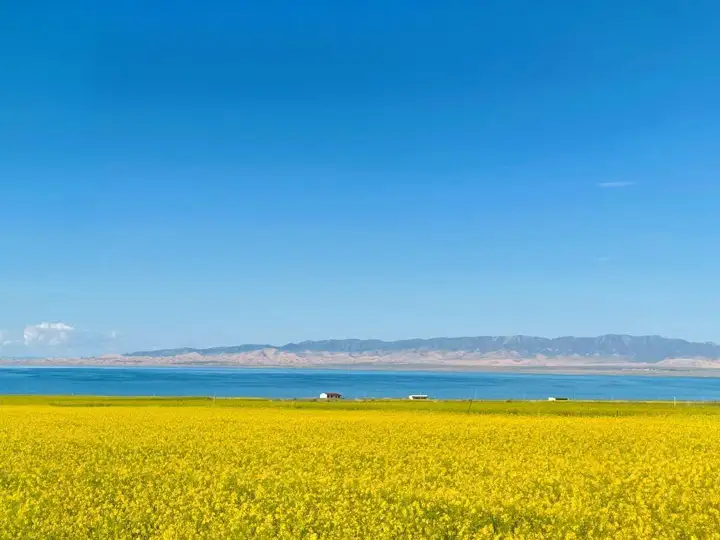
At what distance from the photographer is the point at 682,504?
644 inches

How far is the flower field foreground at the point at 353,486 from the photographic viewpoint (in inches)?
589

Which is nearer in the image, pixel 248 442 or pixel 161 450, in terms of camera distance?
pixel 161 450

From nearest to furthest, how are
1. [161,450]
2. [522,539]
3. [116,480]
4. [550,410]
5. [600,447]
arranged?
[522,539] → [116,480] → [161,450] → [600,447] → [550,410]

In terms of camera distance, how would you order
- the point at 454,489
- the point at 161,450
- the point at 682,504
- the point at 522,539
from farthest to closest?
the point at 161,450, the point at 454,489, the point at 682,504, the point at 522,539

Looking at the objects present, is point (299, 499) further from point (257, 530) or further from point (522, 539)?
point (522, 539)

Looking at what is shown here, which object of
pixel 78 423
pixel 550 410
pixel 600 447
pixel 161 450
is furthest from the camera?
pixel 550 410

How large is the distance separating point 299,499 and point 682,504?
9.32 meters

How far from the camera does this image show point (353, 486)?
18047 millimetres

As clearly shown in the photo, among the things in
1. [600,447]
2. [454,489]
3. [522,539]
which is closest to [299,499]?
[454,489]

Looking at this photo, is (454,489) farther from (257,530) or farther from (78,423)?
(78,423)

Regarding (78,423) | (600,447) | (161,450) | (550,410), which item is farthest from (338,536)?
(550,410)

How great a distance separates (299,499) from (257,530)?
2723mm

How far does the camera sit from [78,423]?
121ft

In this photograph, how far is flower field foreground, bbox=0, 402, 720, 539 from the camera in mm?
14969
